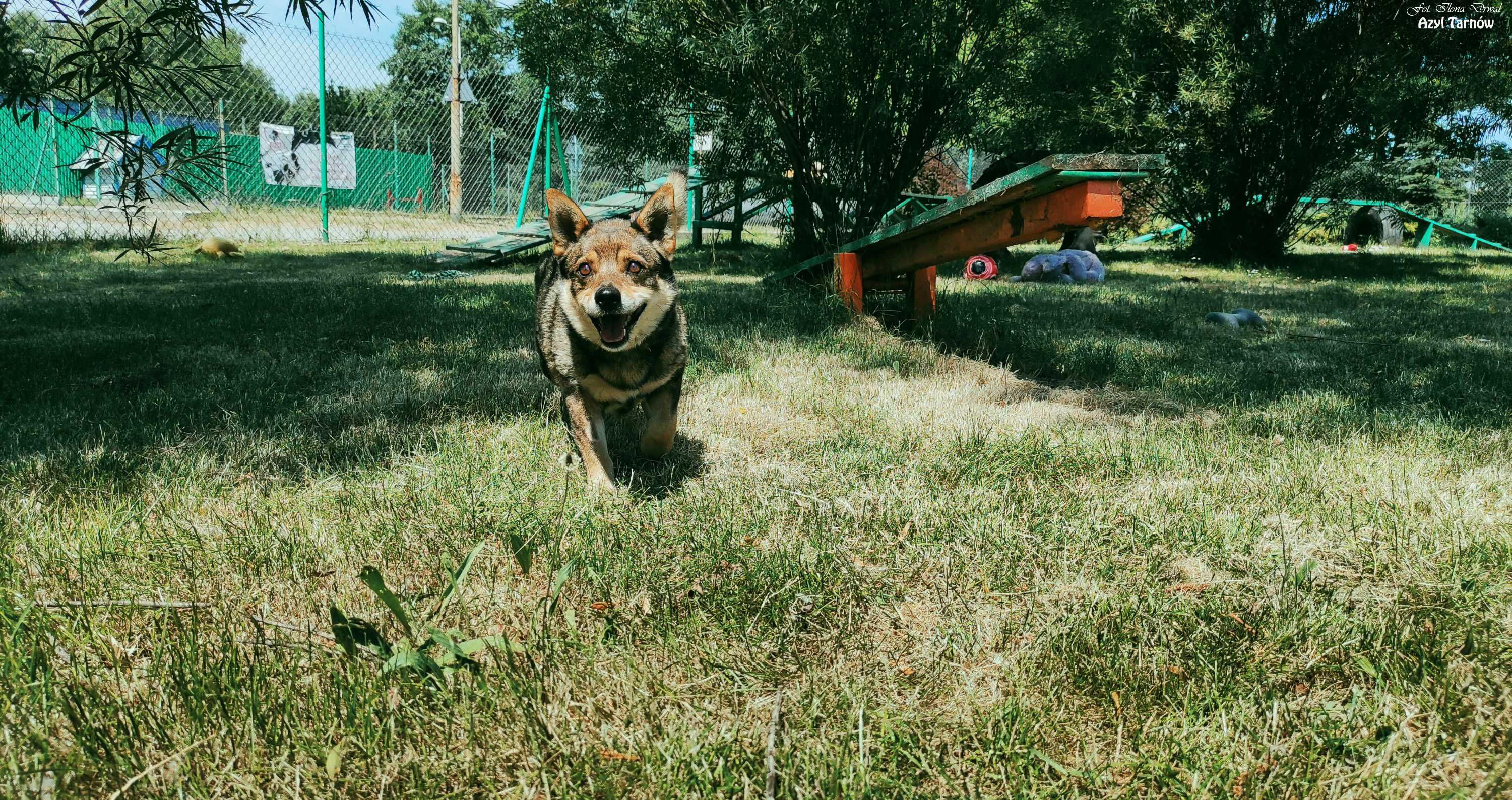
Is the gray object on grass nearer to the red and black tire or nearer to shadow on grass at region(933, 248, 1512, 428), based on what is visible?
shadow on grass at region(933, 248, 1512, 428)

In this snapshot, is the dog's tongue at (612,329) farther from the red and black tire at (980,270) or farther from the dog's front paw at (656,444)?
the red and black tire at (980,270)

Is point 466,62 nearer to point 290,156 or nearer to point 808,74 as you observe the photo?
point 290,156

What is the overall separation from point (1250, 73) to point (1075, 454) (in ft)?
37.1

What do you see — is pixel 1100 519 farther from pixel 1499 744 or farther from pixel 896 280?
pixel 896 280

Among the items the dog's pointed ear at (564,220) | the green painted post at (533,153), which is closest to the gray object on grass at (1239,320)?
the dog's pointed ear at (564,220)

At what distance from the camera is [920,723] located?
169 cm

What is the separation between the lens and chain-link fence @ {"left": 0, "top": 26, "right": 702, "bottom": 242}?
37.8 feet

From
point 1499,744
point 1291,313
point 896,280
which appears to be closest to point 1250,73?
point 1291,313

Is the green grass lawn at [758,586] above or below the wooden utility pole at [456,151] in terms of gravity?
below

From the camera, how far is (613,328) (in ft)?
10.2

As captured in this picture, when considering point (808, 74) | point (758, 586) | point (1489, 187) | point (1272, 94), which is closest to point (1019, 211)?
point (808, 74)

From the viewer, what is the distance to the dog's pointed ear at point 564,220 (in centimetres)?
332

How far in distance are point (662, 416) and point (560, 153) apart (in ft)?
39.0

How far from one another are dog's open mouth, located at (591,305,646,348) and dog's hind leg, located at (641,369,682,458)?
330 mm
